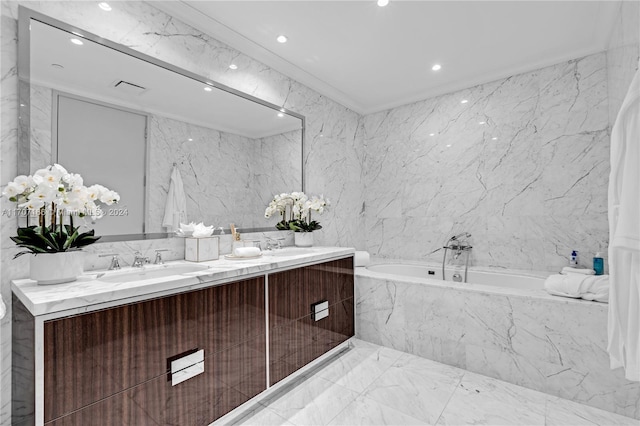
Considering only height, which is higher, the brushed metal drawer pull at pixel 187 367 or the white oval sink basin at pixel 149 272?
the white oval sink basin at pixel 149 272

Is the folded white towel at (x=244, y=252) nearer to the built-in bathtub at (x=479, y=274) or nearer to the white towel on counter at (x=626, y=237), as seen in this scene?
the built-in bathtub at (x=479, y=274)

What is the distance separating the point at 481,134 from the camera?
3.07m

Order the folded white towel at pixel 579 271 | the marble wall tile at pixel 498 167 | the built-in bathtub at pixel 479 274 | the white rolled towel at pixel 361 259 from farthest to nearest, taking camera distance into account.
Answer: the white rolled towel at pixel 361 259 < the built-in bathtub at pixel 479 274 < the marble wall tile at pixel 498 167 < the folded white towel at pixel 579 271

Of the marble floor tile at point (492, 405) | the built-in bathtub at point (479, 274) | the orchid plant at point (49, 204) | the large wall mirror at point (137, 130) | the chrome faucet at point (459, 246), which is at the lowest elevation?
the marble floor tile at point (492, 405)

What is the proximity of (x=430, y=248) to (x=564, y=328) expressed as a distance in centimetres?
156

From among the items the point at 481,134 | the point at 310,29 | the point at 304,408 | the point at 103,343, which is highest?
the point at 310,29

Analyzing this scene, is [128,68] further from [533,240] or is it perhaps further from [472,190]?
[533,240]

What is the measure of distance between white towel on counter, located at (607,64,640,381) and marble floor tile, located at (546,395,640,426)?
70 cm

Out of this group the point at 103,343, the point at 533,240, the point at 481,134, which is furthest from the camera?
the point at 481,134

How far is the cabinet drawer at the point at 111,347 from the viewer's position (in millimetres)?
1036

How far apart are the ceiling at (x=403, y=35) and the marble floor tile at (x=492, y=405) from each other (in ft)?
8.41

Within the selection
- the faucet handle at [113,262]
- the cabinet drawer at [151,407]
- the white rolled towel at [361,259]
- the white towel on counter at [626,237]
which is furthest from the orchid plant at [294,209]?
the white towel on counter at [626,237]

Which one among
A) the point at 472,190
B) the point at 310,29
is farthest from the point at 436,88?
the point at 310,29

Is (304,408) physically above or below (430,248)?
below
